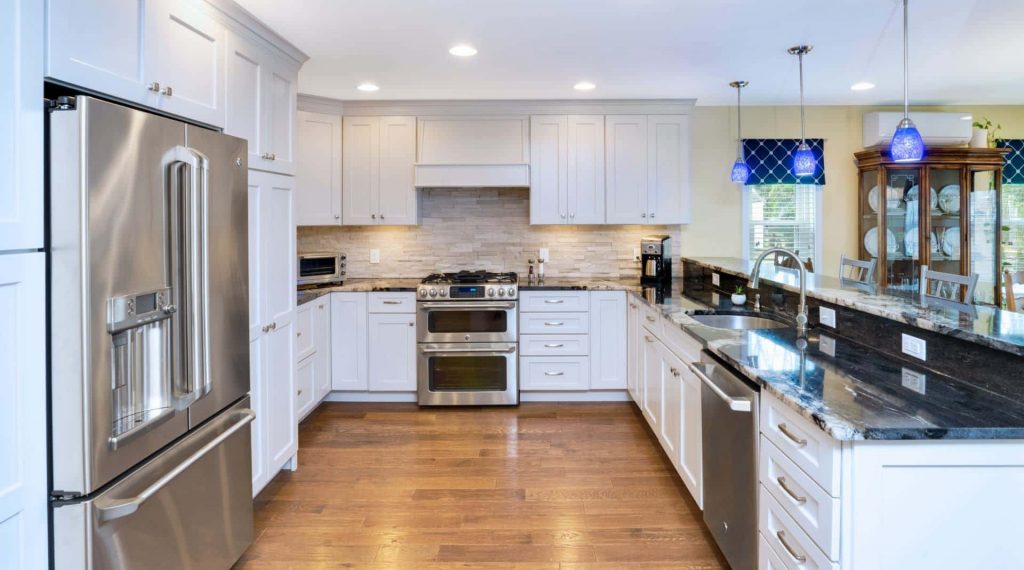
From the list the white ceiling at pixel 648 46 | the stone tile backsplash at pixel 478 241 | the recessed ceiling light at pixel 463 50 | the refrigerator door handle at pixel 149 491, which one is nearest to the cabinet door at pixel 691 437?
the white ceiling at pixel 648 46

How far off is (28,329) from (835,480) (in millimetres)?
1912

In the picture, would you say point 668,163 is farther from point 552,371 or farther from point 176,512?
point 176,512

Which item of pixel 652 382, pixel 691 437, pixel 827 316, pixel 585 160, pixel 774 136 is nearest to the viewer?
pixel 827 316

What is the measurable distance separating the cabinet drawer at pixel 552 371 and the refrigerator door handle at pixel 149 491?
8.33 ft

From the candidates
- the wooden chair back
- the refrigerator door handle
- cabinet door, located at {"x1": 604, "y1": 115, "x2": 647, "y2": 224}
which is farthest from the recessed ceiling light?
the wooden chair back

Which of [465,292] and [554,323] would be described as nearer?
[465,292]

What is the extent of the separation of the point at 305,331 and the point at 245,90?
173 centimetres

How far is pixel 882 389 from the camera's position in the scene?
5.40 feet

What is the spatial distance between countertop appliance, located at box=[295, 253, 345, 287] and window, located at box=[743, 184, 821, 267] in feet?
10.9

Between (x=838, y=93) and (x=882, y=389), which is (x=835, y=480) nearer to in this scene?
(x=882, y=389)

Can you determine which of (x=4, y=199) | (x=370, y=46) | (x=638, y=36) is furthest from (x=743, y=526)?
(x=370, y=46)

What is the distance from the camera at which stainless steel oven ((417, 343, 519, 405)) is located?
4293 mm

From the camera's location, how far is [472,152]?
457 centimetres

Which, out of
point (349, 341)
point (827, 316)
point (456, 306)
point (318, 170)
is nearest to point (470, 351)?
point (456, 306)
